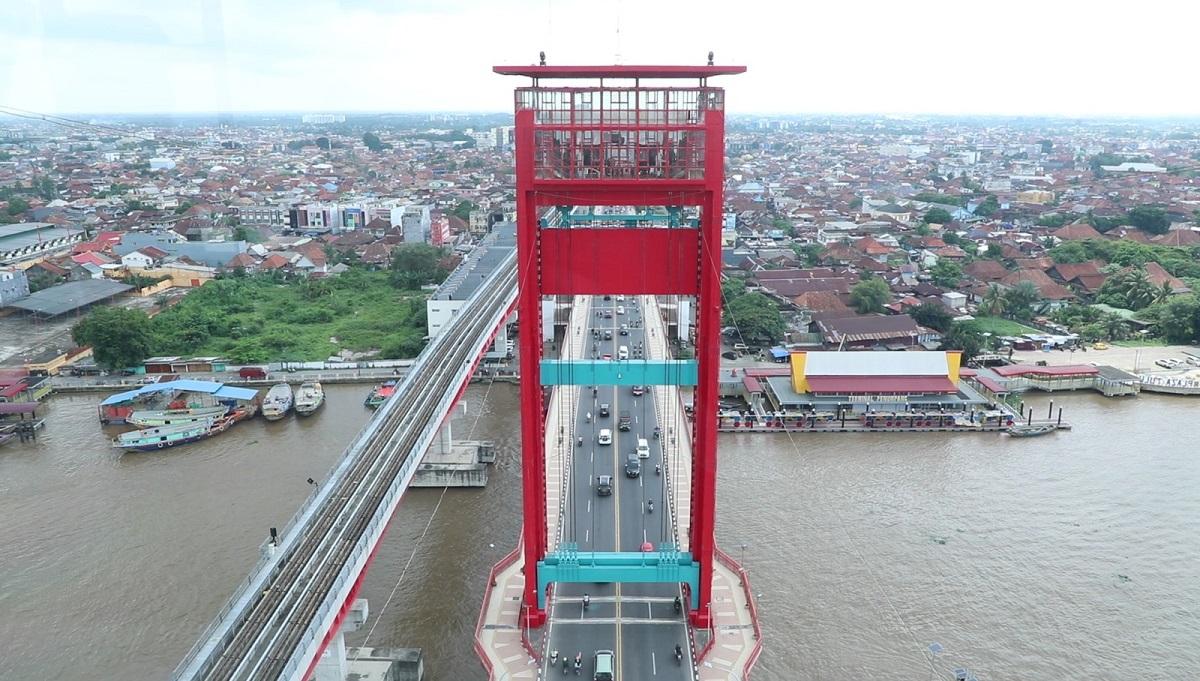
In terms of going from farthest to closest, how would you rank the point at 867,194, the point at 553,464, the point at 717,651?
the point at 867,194, the point at 553,464, the point at 717,651

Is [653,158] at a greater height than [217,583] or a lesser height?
greater

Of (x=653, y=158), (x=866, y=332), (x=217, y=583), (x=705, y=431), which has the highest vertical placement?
(x=653, y=158)

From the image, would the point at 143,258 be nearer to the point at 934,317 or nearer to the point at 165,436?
the point at 165,436

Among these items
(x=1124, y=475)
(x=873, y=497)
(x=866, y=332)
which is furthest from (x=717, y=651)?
(x=866, y=332)

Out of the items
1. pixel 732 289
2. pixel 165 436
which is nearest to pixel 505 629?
pixel 165 436

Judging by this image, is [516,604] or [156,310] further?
[156,310]

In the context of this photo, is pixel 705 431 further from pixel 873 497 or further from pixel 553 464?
pixel 873 497

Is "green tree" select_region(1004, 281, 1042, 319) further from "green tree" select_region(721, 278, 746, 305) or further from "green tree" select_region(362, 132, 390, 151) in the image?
"green tree" select_region(362, 132, 390, 151)
